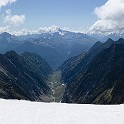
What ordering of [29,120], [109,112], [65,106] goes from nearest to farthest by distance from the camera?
[29,120], [109,112], [65,106]

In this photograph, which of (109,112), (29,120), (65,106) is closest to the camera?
(29,120)

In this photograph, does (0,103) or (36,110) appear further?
(0,103)

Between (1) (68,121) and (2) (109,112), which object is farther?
(2) (109,112)

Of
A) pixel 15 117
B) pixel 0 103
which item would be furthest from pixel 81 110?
pixel 0 103

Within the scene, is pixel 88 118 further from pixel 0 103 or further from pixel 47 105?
pixel 0 103

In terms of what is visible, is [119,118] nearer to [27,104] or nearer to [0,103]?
[27,104]

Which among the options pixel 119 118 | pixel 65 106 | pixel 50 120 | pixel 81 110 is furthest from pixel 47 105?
pixel 119 118
